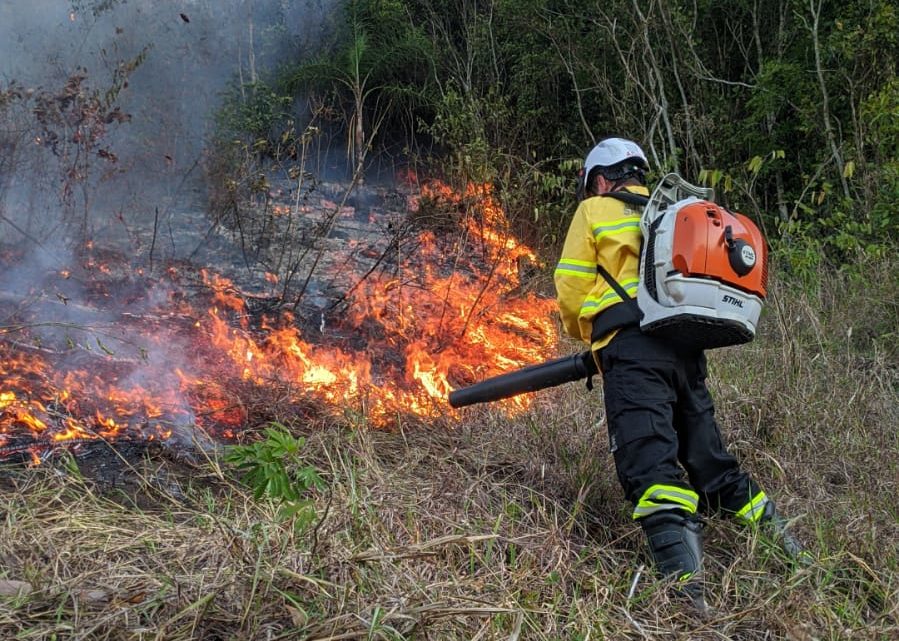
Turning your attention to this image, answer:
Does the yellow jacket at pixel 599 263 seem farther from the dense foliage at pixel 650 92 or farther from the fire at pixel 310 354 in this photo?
the dense foliage at pixel 650 92

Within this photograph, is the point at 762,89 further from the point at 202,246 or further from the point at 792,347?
the point at 202,246

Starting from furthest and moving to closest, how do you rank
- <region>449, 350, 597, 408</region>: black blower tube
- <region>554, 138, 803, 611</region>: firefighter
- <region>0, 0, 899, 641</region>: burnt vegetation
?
1. <region>449, 350, 597, 408</region>: black blower tube
2. <region>554, 138, 803, 611</region>: firefighter
3. <region>0, 0, 899, 641</region>: burnt vegetation

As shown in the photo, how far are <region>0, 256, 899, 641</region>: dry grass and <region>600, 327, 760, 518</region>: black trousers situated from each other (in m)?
0.22

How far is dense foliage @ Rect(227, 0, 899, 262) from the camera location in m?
7.53

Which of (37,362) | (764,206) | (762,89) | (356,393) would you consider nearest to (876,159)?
(762,89)

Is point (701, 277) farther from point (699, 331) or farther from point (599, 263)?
point (599, 263)

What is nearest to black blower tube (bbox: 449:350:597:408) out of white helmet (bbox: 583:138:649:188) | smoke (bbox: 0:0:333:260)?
white helmet (bbox: 583:138:649:188)

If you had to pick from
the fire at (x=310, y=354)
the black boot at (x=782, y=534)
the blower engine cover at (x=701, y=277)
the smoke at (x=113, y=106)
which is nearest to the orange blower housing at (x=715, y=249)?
the blower engine cover at (x=701, y=277)

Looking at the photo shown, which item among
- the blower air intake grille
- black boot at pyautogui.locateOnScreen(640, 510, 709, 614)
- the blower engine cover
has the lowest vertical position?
black boot at pyautogui.locateOnScreen(640, 510, 709, 614)

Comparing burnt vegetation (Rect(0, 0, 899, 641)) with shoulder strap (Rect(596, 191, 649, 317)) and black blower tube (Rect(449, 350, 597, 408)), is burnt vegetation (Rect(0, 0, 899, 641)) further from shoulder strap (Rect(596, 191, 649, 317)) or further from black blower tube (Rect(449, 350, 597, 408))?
shoulder strap (Rect(596, 191, 649, 317))

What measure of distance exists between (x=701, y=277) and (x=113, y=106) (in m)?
6.58

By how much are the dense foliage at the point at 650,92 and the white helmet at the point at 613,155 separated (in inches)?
130

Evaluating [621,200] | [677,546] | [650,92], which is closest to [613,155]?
[621,200]

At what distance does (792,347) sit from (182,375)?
3833 mm
